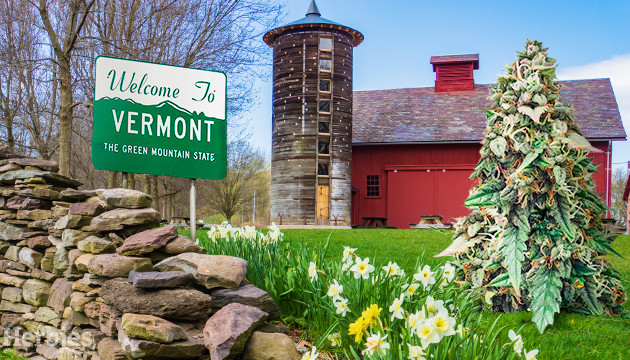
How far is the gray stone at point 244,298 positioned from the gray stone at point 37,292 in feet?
8.97

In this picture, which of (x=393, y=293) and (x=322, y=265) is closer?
(x=393, y=293)

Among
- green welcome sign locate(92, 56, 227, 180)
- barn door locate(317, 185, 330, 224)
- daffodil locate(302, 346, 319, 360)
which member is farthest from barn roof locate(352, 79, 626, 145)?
daffodil locate(302, 346, 319, 360)

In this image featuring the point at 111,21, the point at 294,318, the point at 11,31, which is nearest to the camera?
the point at 294,318

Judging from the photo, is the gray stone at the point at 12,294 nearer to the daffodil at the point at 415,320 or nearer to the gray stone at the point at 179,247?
the gray stone at the point at 179,247

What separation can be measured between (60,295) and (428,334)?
3.99 m

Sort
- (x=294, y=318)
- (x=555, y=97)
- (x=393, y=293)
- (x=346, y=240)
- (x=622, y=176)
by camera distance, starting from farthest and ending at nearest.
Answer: (x=622, y=176), (x=346, y=240), (x=555, y=97), (x=294, y=318), (x=393, y=293)

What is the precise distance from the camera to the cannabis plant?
13.6 feet

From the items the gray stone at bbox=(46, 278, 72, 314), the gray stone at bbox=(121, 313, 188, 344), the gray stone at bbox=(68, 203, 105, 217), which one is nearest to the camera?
the gray stone at bbox=(121, 313, 188, 344)

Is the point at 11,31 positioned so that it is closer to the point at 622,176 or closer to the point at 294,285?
the point at 294,285

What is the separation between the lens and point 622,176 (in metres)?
49.6

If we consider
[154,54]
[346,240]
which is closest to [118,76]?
[346,240]

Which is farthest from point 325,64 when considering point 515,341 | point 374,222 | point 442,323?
point 442,323

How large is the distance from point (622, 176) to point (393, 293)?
177 feet

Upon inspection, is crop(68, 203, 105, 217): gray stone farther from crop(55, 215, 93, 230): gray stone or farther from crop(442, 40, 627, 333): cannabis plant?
crop(442, 40, 627, 333): cannabis plant
